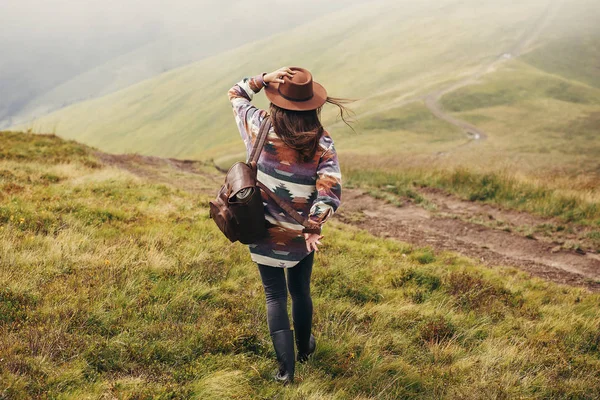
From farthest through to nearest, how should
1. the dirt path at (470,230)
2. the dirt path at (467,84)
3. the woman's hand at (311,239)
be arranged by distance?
the dirt path at (467,84)
the dirt path at (470,230)
the woman's hand at (311,239)

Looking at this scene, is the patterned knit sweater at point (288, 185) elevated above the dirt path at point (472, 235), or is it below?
above

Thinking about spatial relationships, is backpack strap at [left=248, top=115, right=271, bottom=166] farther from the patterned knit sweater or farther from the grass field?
the grass field

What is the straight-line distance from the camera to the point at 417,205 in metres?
14.9

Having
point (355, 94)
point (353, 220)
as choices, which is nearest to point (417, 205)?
point (353, 220)

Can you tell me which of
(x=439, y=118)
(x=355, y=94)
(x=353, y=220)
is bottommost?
(x=355, y=94)

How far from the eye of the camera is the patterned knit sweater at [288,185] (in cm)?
360

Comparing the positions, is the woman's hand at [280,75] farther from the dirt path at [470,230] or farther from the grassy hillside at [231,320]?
the dirt path at [470,230]

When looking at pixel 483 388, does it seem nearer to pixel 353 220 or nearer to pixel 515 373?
pixel 515 373

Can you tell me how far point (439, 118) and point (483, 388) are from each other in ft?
124

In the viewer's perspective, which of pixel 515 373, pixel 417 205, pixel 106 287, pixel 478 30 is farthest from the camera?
pixel 478 30

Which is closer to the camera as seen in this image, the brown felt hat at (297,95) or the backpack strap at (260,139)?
the brown felt hat at (297,95)

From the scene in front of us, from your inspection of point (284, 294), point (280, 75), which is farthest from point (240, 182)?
point (284, 294)

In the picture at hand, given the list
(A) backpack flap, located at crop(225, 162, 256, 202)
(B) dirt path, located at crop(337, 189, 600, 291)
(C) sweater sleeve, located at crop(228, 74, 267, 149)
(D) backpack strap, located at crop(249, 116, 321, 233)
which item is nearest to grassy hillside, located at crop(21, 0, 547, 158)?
(B) dirt path, located at crop(337, 189, 600, 291)

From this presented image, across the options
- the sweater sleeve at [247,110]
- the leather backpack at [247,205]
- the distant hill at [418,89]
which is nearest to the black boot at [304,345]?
the leather backpack at [247,205]
